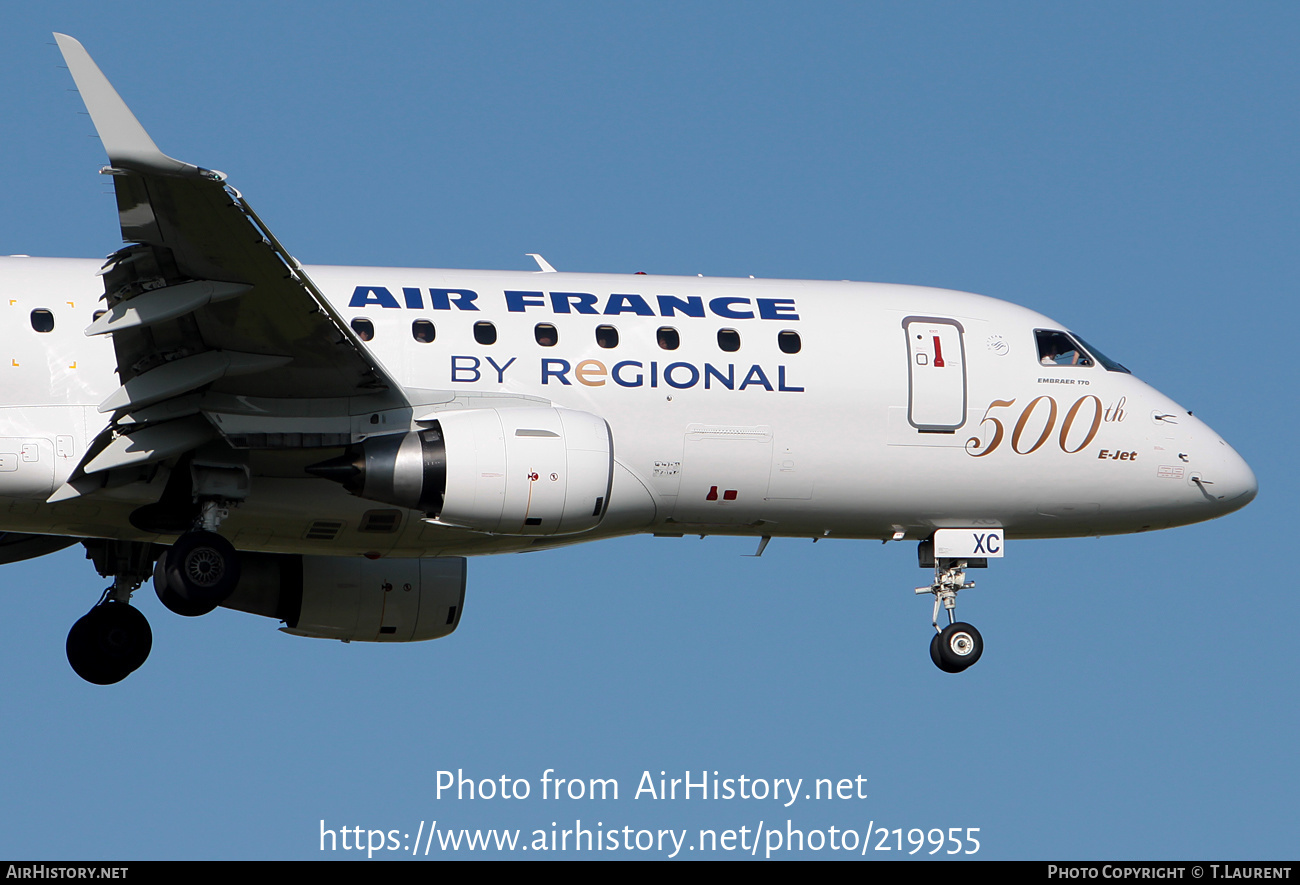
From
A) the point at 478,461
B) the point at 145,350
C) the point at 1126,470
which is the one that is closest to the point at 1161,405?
the point at 1126,470

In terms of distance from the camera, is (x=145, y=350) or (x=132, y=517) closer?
(x=145, y=350)

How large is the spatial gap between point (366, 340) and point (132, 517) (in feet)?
10.4

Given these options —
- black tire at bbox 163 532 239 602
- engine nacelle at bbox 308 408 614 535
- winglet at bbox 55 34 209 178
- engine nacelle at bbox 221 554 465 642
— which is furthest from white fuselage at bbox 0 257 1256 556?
winglet at bbox 55 34 209 178

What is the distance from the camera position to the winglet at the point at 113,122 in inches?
607

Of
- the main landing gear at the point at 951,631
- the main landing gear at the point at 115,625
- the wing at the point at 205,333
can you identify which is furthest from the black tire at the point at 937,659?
the main landing gear at the point at 115,625

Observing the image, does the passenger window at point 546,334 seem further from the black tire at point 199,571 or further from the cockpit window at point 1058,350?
the cockpit window at point 1058,350

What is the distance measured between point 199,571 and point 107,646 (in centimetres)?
404

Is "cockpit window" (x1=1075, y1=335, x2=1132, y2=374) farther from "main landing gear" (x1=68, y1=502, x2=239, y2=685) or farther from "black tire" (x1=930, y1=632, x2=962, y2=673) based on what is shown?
"main landing gear" (x1=68, y1=502, x2=239, y2=685)

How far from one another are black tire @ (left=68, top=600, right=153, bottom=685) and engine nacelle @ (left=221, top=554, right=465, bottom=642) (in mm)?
1252

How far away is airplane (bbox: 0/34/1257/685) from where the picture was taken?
18109 millimetres

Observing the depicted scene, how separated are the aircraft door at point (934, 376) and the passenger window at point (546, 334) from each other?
4263 mm

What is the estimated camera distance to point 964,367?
2188 cm

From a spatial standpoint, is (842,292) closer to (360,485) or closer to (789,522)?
(789,522)

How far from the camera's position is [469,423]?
18578 millimetres
